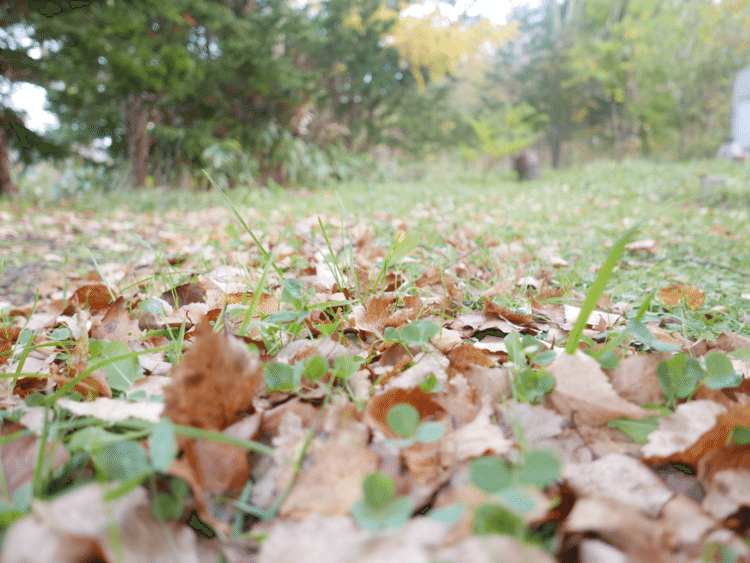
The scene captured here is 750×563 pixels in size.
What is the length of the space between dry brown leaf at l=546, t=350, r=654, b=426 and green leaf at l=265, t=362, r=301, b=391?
1.26 feet

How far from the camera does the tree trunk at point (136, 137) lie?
18.6 ft

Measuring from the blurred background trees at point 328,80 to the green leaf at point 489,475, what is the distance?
5432 millimetres

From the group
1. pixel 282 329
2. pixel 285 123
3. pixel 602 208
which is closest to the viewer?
pixel 282 329

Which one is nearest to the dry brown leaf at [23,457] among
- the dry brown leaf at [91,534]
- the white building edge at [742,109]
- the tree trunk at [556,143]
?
the dry brown leaf at [91,534]

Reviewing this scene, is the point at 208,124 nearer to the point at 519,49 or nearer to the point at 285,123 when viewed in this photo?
the point at 285,123

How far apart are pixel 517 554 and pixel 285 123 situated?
26.1ft

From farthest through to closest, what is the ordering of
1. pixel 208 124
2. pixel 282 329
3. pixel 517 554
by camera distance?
1. pixel 208 124
2. pixel 282 329
3. pixel 517 554

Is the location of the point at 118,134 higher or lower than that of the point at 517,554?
higher

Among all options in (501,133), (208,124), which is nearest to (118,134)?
(208,124)

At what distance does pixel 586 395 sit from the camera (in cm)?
59

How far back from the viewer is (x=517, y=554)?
370 millimetres

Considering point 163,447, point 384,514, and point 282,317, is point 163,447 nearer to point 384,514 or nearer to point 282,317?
point 384,514

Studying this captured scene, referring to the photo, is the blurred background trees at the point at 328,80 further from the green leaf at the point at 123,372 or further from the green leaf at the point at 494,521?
the green leaf at the point at 494,521

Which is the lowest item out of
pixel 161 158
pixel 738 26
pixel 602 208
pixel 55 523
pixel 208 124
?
pixel 602 208
